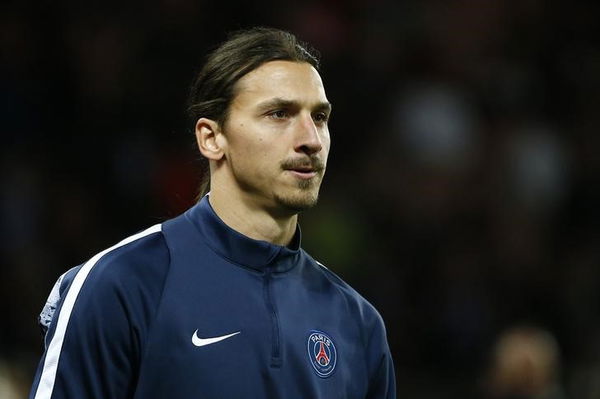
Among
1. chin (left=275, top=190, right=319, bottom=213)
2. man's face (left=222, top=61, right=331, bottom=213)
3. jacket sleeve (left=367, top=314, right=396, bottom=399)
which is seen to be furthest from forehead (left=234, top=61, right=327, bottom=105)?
jacket sleeve (left=367, top=314, right=396, bottom=399)

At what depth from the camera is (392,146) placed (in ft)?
27.9

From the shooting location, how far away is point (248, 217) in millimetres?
3346

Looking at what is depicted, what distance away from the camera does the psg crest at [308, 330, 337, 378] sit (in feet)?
10.7

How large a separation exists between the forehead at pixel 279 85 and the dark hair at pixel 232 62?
21 mm

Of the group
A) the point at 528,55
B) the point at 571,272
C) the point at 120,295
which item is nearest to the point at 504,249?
the point at 571,272

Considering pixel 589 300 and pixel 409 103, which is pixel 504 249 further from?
pixel 409 103

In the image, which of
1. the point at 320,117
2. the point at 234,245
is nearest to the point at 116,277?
the point at 234,245

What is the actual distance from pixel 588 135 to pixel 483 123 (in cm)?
77

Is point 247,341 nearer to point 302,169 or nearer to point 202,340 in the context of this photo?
point 202,340

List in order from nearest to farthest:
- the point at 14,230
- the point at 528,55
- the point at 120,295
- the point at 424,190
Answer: the point at 120,295 < the point at 14,230 < the point at 424,190 < the point at 528,55

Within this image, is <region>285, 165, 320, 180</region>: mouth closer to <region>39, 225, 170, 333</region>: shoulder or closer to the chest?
the chest

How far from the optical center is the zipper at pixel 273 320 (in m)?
3.17

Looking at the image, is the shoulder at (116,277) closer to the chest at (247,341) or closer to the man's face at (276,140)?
the chest at (247,341)

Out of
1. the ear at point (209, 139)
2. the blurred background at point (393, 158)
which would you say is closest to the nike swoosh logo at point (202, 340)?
the ear at point (209, 139)
